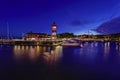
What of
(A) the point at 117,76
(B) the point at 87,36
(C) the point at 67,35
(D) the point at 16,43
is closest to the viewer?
(A) the point at 117,76

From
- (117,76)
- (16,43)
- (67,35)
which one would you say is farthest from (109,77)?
(67,35)

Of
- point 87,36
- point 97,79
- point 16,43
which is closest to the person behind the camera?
point 97,79

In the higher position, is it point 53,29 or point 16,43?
point 53,29

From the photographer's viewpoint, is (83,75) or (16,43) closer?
(83,75)

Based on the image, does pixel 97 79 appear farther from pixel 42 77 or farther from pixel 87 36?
pixel 87 36

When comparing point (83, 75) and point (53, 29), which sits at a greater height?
point (53, 29)

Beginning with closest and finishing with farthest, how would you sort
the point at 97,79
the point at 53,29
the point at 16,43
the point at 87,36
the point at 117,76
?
1. the point at 97,79
2. the point at 117,76
3. the point at 16,43
4. the point at 53,29
5. the point at 87,36

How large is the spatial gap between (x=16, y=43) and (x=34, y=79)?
6737cm

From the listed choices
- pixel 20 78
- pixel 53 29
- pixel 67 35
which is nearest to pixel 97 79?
pixel 20 78

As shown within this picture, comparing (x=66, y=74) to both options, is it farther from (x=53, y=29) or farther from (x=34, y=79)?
(x=53, y=29)

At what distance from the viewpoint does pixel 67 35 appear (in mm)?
160875

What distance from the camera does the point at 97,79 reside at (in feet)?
56.8

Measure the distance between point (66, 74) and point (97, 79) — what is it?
369 cm

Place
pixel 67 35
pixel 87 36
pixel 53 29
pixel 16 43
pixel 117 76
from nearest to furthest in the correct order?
pixel 117 76
pixel 16 43
pixel 53 29
pixel 67 35
pixel 87 36
